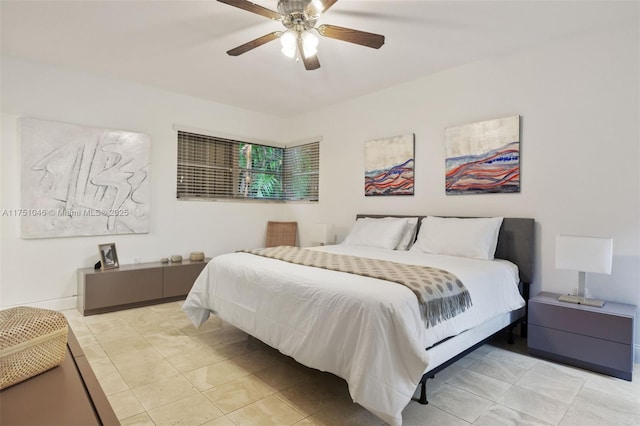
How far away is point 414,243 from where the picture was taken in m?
3.69

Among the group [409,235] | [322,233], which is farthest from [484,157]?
[322,233]

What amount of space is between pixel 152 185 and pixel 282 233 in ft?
6.74

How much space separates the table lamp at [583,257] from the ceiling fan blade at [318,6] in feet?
7.93

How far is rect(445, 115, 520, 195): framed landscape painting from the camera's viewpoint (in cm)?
329

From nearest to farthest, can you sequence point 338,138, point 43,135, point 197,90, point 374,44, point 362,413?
1. point 362,413
2. point 374,44
3. point 43,135
4. point 197,90
5. point 338,138

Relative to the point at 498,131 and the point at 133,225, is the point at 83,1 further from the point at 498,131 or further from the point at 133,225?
the point at 498,131

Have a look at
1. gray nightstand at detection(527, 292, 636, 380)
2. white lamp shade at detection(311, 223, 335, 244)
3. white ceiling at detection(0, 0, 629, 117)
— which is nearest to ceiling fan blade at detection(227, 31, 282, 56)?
white ceiling at detection(0, 0, 629, 117)

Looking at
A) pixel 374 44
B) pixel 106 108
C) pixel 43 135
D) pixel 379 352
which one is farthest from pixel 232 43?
pixel 379 352

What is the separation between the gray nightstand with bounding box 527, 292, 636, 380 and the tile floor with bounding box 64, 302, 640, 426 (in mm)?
85

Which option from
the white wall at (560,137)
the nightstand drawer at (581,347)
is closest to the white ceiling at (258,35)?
the white wall at (560,137)

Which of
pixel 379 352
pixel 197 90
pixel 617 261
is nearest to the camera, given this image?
pixel 379 352

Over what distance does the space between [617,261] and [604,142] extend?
98 cm

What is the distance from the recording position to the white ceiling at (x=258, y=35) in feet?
8.52

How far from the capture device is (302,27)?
2.46 meters
